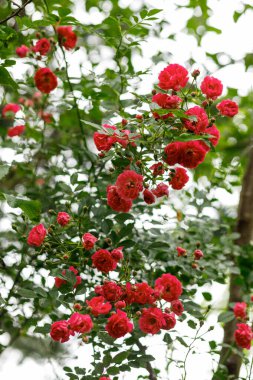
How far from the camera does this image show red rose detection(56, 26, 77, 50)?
1.60 m

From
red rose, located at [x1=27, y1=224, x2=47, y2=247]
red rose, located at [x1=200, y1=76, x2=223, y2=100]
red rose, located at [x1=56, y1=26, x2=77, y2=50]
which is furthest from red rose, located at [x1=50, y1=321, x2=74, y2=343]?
red rose, located at [x1=56, y1=26, x2=77, y2=50]

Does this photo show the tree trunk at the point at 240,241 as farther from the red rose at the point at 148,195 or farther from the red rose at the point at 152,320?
the red rose at the point at 148,195

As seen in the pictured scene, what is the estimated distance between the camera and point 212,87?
136cm

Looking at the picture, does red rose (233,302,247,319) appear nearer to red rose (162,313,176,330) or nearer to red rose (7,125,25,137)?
red rose (162,313,176,330)

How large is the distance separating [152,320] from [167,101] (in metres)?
0.62

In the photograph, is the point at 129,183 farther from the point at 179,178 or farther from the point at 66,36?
the point at 66,36

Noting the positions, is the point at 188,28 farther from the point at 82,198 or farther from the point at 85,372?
the point at 85,372

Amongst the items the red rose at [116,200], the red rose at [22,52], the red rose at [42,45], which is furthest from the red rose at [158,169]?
the red rose at [22,52]

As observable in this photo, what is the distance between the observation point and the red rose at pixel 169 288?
57.9 inches

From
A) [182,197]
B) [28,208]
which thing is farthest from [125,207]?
[182,197]

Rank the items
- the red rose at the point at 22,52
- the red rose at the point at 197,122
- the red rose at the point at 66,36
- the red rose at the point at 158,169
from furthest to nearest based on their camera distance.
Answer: the red rose at the point at 22,52
the red rose at the point at 66,36
the red rose at the point at 158,169
the red rose at the point at 197,122

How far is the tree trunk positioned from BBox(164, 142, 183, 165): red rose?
0.93 metres

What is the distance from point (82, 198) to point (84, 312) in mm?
474

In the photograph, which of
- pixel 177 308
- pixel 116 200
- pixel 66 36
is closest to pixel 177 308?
pixel 177 308
